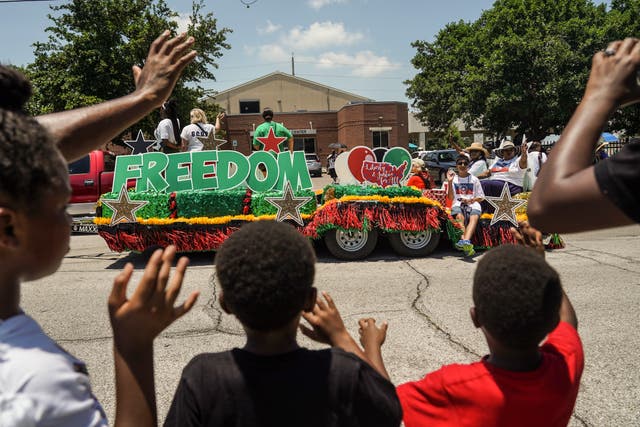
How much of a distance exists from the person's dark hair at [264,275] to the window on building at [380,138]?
33460 mm

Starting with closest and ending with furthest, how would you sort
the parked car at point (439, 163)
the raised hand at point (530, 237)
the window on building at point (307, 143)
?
the raised hand at point (530, 237) → the parked car at point (439, 163) → the window on building at point (307, 143)

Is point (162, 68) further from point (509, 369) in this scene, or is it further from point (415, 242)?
point (415, 242)

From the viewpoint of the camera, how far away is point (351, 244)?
682cm

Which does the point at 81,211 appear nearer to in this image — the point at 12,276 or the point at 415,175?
the point at 415,175

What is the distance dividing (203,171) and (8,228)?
6.49m

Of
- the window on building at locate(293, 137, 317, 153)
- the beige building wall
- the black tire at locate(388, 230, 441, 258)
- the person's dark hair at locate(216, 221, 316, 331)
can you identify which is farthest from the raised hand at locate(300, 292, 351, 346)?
the beige building wall

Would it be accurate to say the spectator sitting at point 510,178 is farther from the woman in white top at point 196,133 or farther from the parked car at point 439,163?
the parked car at point 439,163

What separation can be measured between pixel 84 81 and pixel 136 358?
26.2m

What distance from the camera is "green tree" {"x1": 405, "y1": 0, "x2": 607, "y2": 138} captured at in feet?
77.7

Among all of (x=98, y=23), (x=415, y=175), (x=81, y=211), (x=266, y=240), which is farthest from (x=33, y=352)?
(x=98, y=23)

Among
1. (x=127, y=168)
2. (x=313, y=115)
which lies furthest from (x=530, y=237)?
(x=313, y=115)

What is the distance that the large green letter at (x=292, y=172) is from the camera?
7383 millimetres

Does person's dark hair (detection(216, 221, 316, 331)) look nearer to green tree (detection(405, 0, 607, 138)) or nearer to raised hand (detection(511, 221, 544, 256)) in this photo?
raised hand (detection(511, 221, 544, 256))

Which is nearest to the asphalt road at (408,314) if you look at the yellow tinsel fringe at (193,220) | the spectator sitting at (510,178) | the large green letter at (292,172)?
the yellow tinsel fringe at (193,220)
